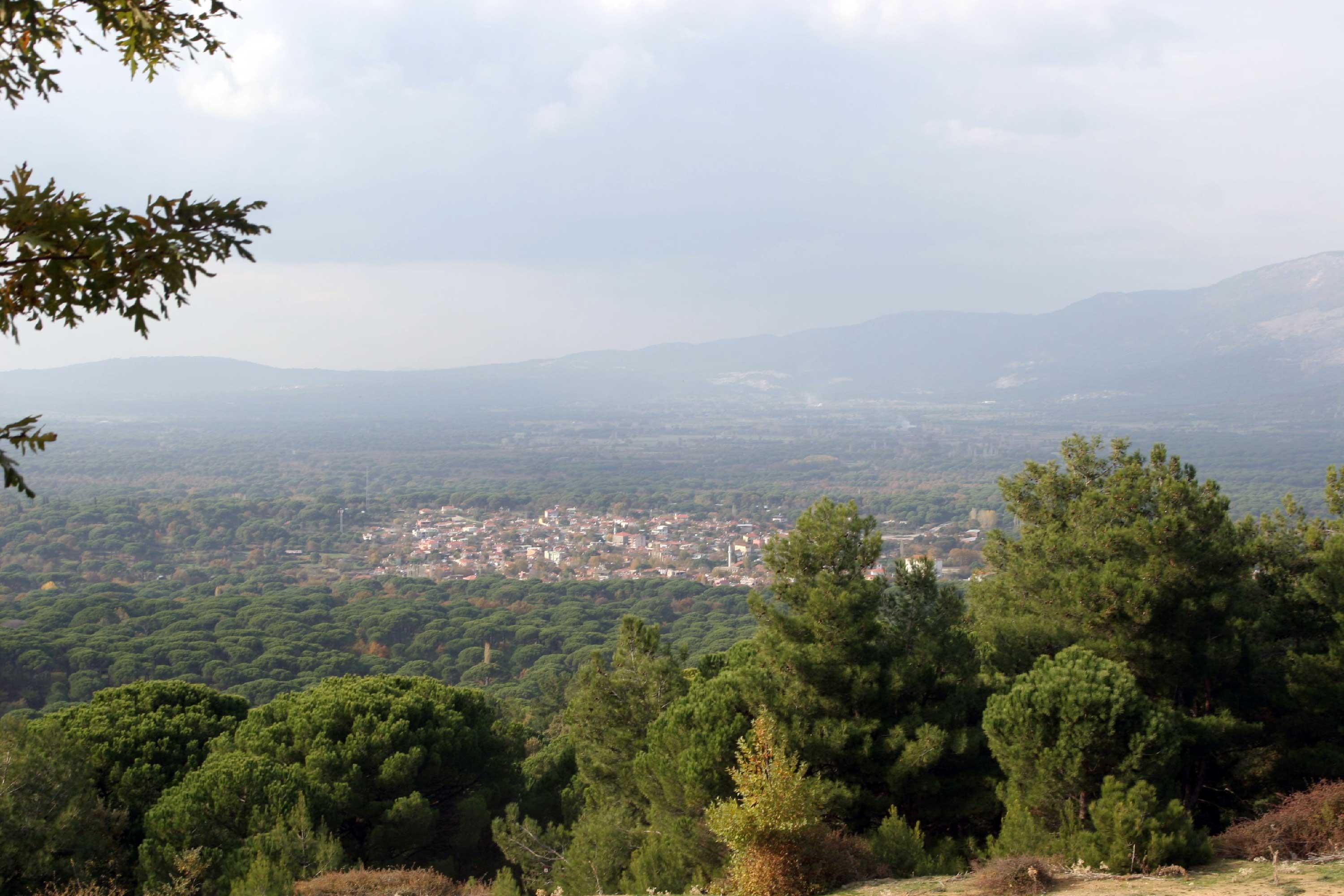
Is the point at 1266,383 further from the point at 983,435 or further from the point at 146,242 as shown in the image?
the point at 146,242

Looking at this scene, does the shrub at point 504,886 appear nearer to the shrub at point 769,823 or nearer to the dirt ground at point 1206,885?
the shrub at point 769,823

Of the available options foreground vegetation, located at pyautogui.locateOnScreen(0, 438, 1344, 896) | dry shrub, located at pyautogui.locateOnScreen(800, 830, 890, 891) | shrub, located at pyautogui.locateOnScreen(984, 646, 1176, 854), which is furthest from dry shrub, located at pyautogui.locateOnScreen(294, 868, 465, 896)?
shrub, located at pyautogui.locateOnScreen(984, 646, 1176, 854)

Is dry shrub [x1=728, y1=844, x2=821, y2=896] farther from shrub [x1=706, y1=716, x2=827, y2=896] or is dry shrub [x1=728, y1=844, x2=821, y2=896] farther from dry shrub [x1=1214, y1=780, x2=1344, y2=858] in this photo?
dry shrub [x1=1214, y1=780, x2=1344, y2=858]

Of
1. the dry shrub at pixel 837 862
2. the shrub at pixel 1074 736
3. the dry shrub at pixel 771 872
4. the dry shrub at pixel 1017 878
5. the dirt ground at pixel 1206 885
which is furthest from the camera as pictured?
the shrub at pixel 1074 736

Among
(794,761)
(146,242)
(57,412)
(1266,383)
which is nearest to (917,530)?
(794,761)

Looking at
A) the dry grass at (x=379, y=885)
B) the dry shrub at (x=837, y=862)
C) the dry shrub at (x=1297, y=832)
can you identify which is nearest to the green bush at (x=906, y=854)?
the dry shrub at (x=837, y=862)

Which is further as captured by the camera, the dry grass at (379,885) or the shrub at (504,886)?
the shrub at (504,886)
